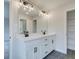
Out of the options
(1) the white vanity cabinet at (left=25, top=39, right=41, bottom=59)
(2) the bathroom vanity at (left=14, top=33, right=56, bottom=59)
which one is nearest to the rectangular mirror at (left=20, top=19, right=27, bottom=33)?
(2) the bathroom vanity at (left=14, top=33, right=56, bottom=59)

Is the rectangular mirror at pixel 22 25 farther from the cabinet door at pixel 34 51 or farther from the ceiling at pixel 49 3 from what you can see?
the ceiling at pixel 49 3

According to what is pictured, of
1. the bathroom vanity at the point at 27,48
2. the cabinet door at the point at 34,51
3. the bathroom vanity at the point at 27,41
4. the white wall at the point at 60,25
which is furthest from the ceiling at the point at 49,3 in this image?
the cabinet door at the point at 34,51

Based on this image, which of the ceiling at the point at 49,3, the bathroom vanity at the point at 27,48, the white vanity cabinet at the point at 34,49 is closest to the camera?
the bathroom vanity at the point at 27,48

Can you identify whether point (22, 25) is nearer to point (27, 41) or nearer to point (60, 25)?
point (27, 41)

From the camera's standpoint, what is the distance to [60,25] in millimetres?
4492

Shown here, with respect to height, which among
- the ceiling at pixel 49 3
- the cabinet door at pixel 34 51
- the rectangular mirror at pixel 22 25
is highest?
the ceiling at pixel 49 3

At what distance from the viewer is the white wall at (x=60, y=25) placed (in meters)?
4.23

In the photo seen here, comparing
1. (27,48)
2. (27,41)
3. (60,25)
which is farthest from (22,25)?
(60,25)

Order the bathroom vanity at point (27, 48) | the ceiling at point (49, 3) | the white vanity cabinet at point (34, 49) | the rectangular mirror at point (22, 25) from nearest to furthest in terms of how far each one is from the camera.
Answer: the bathroom vanity at point (27, 48), the white vanity cabinet at point (34, 49), the rectangular mirror at point (22, 25), the ceiling at point (49, 3)

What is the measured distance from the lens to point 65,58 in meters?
3.54

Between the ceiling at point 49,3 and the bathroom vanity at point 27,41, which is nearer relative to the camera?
the bathroom vanity at point 27,41
